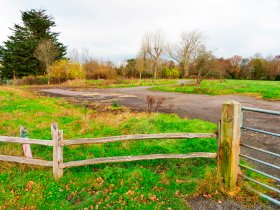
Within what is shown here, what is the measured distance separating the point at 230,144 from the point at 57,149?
3367mm

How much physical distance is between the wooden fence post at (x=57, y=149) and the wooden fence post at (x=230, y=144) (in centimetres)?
318

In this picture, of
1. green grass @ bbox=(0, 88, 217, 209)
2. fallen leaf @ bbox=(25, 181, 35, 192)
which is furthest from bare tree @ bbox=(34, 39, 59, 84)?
fallen leaf @ bbox=(25, 181, 35, 192)

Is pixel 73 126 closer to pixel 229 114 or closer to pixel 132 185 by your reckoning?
pixel 132 185

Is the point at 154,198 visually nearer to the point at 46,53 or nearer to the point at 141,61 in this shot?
the point at 46,53

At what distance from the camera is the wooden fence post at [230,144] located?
13.4ft

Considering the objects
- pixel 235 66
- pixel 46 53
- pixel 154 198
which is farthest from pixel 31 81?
pixel 235 66

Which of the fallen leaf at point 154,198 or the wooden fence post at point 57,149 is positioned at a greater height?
the wooden fence post at point 57,149

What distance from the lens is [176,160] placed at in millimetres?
5785

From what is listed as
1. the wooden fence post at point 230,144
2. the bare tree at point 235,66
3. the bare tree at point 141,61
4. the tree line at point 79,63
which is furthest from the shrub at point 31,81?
the bare tree at point 235,66

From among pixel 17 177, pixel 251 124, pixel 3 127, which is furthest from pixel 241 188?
pixel 3 127

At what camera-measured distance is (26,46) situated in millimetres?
48344

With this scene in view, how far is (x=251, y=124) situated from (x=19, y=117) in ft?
33.7

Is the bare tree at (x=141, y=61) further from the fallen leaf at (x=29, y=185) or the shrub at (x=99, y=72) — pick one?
the fallen leaf at (x=29, y=185)

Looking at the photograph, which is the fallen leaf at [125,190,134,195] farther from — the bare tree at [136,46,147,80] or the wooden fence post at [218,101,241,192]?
the bare tree at [136,46,147,80]
